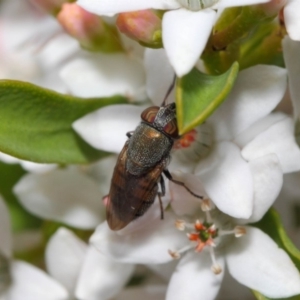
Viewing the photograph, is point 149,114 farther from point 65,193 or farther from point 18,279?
point 18,279

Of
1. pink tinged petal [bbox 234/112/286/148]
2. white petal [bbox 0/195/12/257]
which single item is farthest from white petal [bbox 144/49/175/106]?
white petal [bbox 0/195/12/257]

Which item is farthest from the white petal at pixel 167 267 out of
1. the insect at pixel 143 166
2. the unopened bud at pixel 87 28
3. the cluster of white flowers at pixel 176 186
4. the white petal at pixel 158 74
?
the unopened bud at pixel 87 28

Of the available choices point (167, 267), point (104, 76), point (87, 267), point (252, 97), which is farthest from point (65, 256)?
point (252, 97)

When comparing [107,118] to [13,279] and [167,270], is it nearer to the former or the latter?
[167,270]

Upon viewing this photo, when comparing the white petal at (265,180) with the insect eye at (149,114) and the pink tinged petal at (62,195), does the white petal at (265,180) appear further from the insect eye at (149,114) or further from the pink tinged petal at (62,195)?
the pink tinged petal at (62,195)

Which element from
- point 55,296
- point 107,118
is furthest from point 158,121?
point 55,296
